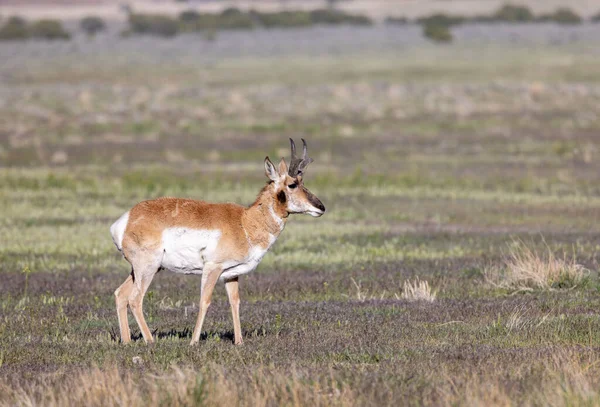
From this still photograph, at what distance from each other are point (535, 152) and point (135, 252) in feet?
87.8

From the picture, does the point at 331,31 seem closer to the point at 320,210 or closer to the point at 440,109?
the point at 440,109

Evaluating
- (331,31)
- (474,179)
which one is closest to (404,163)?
(474,179)

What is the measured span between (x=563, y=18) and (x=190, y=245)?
124468 mm

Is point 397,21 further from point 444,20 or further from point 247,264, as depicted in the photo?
point 247,264

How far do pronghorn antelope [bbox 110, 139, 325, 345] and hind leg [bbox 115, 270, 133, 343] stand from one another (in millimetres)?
11

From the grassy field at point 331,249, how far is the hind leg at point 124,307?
0.61ft

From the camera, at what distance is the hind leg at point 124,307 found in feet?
38.0

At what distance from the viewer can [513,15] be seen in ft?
435

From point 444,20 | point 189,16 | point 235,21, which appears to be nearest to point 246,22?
point 235,21

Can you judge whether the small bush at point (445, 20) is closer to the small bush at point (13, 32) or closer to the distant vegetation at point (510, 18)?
the distant vegetation at point (510, 18)

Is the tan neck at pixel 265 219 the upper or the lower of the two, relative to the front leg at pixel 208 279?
upper

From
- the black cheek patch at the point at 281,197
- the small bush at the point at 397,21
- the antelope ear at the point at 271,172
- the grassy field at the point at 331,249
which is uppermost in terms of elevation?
the antelope ear at the point at 271,172

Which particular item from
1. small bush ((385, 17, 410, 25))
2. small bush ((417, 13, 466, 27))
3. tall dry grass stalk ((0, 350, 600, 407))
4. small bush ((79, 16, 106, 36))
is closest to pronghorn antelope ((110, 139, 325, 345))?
tall dry grass stalk ((0, 350, 600, 407))

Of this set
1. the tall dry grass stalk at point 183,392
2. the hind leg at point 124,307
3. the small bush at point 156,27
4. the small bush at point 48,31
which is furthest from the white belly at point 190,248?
the small bush at point 156,27
